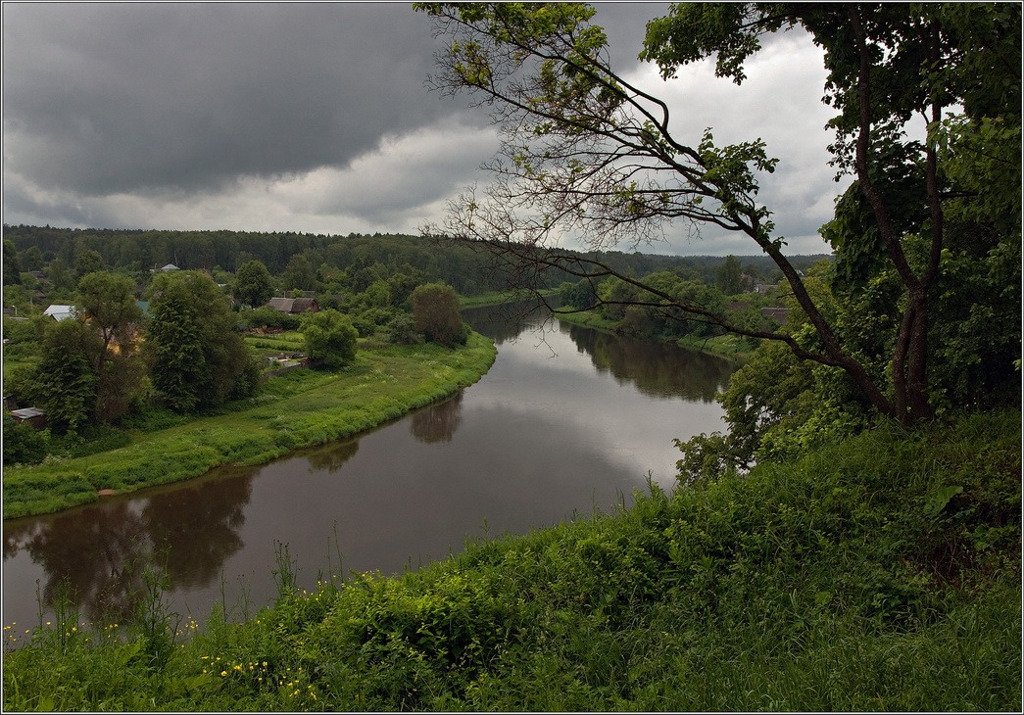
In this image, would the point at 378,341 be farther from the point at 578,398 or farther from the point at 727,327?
the point at 727,327

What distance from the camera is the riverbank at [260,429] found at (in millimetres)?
16812

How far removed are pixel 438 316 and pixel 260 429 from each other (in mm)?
20726

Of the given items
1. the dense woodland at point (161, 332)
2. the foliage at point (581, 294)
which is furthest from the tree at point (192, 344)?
the foliage at point (581, 294)

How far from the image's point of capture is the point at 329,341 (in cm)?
3375

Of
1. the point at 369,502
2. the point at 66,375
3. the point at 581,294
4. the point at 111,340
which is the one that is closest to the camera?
the point at 581,294

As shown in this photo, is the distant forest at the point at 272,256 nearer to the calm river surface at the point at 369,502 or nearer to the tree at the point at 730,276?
the tree at the point at 730,276

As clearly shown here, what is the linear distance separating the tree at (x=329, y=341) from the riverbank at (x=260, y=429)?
0.88 metres

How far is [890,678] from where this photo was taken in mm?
3023

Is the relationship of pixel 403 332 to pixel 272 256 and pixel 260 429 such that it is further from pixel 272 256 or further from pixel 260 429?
pixel 272 256

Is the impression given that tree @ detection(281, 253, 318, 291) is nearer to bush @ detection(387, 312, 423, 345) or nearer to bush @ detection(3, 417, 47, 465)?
bush @ detection(387, 312, 423, 345)

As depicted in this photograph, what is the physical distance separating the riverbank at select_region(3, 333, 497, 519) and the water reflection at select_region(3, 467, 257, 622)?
91 cm

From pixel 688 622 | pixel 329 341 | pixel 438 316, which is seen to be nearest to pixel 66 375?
pixel 329 341

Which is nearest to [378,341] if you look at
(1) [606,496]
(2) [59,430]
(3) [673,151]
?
(2) [59,430]

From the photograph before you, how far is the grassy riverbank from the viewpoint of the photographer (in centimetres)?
321
